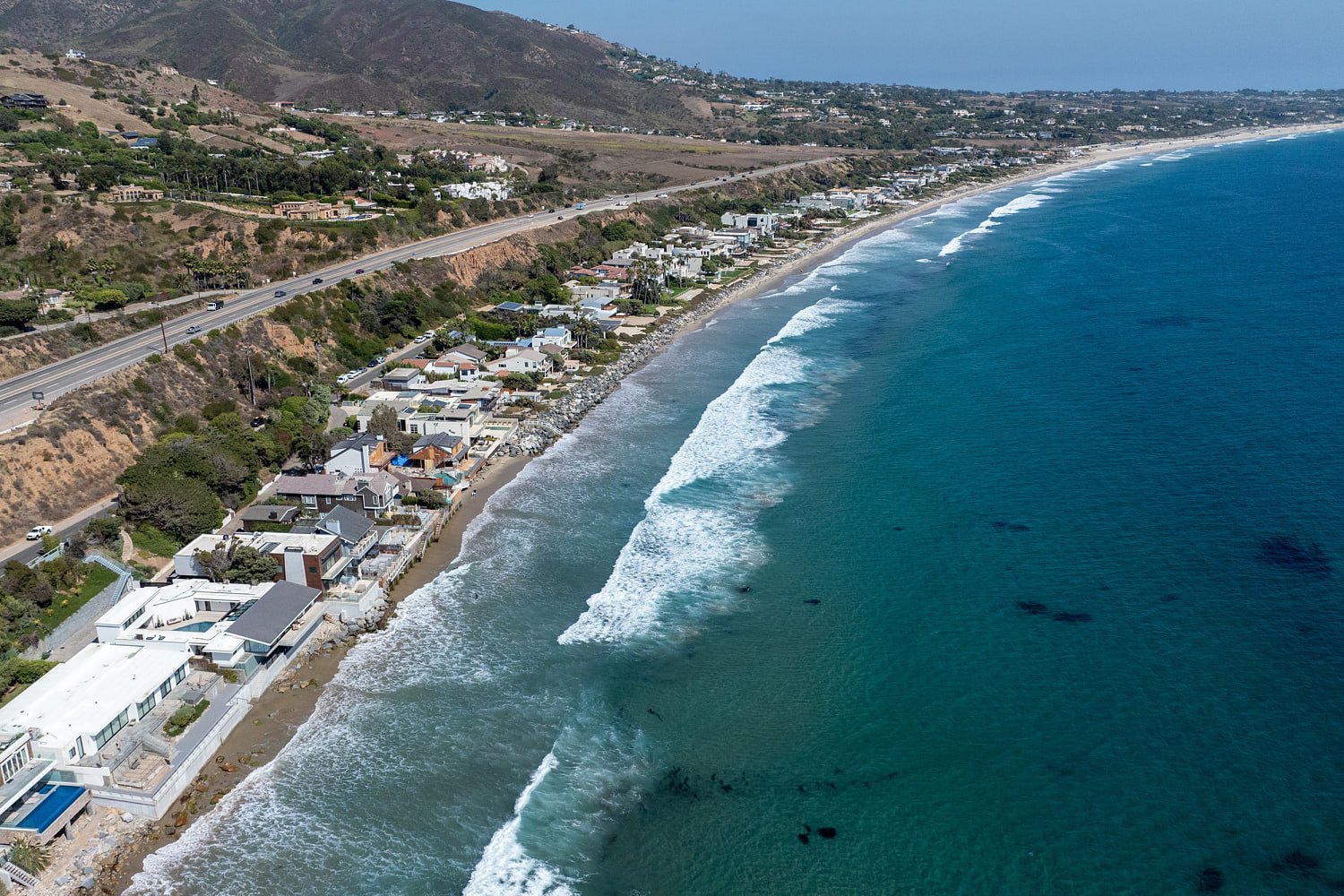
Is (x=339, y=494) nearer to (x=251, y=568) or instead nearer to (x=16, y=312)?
(x=251, y=568)

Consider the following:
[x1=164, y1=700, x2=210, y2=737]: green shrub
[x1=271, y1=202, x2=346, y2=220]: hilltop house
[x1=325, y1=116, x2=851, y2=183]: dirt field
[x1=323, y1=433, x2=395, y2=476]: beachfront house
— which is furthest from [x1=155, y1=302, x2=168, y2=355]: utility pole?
[x1=325, y1=116, x2=851, y2=183]: dirt field

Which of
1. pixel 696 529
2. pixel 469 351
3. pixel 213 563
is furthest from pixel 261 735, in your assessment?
pixel 469 351

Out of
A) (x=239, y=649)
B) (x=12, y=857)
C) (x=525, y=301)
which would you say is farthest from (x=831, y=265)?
(x=12, y=857)

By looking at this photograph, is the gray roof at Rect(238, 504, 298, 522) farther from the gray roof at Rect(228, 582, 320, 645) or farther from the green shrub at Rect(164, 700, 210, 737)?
the green shrub at Rect(164, 700, 210, 737)

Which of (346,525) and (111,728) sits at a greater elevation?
(346,525)

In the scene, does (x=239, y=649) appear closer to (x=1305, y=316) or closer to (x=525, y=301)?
(x=525, y=301)

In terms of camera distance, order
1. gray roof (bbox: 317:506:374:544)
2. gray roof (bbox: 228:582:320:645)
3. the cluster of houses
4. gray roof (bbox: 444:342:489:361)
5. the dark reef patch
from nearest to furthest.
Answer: the cluster of houses
gray roof (bbox: 228:582:320:645)
the dark reef patch
gray roof (bbox: 317:506:374:544)
gray roof (bbox: 444:342:489:361)
